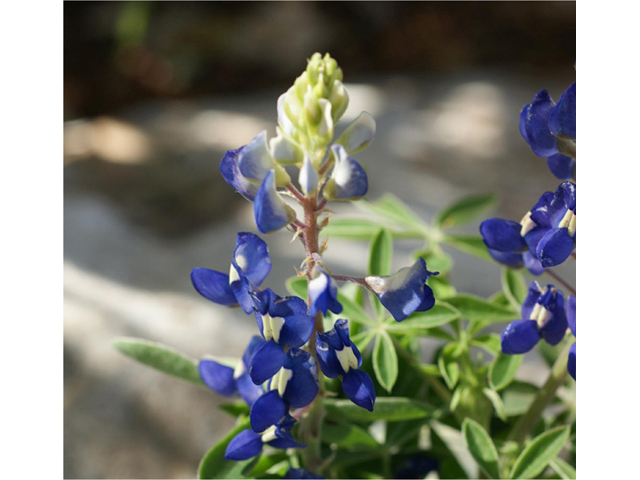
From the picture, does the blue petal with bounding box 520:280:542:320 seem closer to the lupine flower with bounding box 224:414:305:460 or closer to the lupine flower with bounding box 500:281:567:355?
the lupine flower with bounding box 500:281:567:355

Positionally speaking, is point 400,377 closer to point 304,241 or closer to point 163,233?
point 304,241

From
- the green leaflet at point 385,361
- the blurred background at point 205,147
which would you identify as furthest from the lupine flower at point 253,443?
the blurred background at point 205,147

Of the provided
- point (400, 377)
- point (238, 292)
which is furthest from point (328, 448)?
point (238, 292)

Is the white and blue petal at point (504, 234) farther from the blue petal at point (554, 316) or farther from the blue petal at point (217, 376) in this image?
the blue petal at point (217, 376)

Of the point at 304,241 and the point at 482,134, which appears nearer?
the point at 304,241

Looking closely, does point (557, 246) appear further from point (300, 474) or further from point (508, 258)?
point (300, 474)

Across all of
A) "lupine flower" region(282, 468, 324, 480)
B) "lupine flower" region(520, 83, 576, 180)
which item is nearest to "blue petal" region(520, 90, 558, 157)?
"lupine flower" region(520, 83, 576, 180)

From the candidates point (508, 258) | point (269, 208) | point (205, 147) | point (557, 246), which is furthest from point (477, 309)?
point (205, 147)
